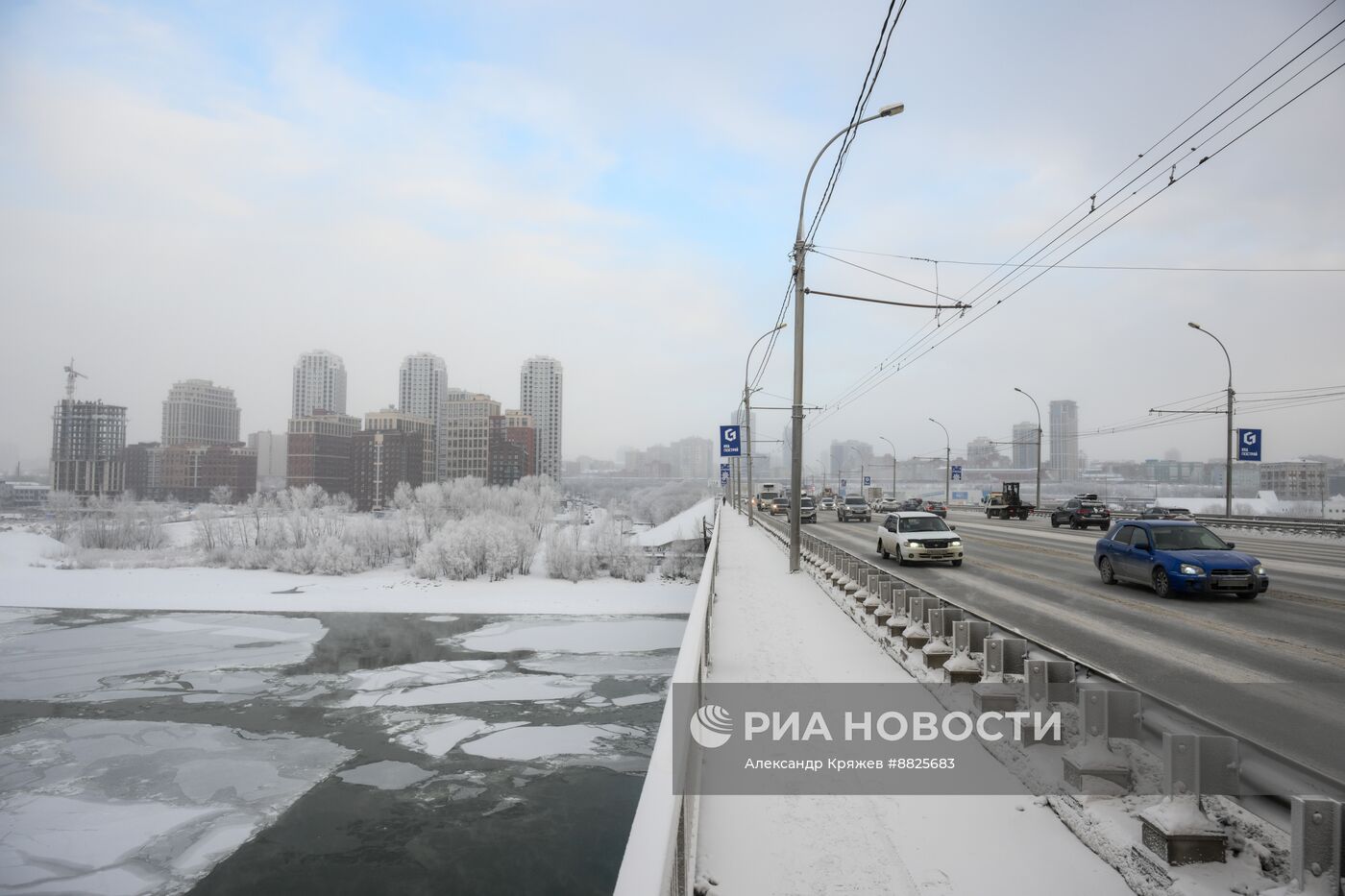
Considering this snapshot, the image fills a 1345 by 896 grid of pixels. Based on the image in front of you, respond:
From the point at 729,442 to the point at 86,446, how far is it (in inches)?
5837

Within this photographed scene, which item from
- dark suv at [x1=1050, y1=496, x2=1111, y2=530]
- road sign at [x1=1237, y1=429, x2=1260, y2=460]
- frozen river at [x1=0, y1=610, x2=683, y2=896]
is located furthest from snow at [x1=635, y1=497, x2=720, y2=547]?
road sign at [x1=1237, y1=429, x2=1260, y2=460]

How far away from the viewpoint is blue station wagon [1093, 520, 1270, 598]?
11.8m

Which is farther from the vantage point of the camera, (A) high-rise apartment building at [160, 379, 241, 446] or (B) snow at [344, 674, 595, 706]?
(A) high-rise apartment building at [160, 379, 241, 446]

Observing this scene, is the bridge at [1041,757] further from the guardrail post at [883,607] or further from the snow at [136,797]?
the snow at [136,797]

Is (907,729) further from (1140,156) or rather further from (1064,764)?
(1140,156)

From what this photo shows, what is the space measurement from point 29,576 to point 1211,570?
7679cm

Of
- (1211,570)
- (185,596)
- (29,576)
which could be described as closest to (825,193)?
(1211,570)

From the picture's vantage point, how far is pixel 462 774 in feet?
52.7

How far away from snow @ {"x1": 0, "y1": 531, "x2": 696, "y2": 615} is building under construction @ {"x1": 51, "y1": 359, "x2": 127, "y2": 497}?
77.7 m

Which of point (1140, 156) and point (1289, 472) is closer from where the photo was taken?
point (1140, 156)

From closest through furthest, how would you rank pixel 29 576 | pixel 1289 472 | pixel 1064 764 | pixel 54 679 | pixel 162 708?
pixel 1064 764, pixel 162 708, pixel 54 679, pixel 29 576, pixel 1289 472

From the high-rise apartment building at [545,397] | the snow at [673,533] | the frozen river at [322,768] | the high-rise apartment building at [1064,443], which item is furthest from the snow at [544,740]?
the high-rise apartment building at [545,397]

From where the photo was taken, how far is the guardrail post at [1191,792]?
333 centimetres

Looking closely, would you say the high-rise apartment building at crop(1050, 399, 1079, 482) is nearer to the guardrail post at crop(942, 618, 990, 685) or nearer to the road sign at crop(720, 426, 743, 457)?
the road sign at crop(720, 426, 743, 457)
